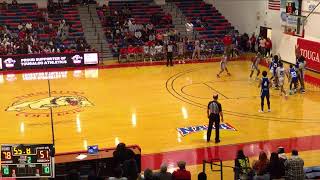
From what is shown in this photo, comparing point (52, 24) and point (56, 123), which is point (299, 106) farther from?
point (52, 24)

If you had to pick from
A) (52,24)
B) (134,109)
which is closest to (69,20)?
(52,24)

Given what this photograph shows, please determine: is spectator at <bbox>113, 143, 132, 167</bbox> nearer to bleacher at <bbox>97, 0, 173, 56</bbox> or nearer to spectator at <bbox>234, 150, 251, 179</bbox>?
spectator at <bbox>234, 150, 251, 179</bbox>

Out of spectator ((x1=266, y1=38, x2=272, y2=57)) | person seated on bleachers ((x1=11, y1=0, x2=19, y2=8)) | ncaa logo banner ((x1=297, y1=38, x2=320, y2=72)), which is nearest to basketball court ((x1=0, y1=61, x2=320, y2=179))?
ncaa logo banner ((x1=297, y1=38, x2=320, y2=72))

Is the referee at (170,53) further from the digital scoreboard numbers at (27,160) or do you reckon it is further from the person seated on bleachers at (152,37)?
the digital scoreboard numbers at (27,160)

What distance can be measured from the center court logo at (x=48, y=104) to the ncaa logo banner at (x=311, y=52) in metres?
13.9

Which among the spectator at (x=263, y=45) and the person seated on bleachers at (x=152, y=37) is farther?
the person seated on bleachers at (x=152, y=37)

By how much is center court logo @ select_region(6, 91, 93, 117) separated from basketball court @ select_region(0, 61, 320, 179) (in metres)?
0.04

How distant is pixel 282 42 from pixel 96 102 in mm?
15502

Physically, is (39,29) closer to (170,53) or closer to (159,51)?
(159,51)

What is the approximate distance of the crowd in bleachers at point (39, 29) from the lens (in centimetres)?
3188

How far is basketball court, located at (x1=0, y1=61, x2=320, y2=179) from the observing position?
53.1 ft

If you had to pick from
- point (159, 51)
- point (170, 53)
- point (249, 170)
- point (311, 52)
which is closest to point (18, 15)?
point (159, 51)

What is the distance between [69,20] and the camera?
123ft

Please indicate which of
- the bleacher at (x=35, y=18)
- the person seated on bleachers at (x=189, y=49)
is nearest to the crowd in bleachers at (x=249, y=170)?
the person seated on bleachers at (x=189, y=49)
